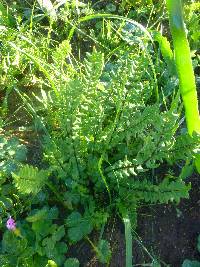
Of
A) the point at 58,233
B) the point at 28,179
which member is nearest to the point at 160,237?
the point at 58,233

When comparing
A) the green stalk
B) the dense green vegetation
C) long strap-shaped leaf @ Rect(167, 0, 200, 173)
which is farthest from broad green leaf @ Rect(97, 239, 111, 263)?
long strap-shaped leaf @ Rect(167, 0, 200, 173)

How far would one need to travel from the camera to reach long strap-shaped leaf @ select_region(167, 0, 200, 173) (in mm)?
1411

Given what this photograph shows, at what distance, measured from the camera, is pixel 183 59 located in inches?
56.7

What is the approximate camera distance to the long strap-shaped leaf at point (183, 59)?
4.63 feet

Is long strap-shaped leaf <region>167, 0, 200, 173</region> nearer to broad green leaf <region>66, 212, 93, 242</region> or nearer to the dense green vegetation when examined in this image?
the dense green vegetation

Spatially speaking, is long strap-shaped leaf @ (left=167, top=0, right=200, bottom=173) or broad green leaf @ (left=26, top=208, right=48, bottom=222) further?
broad green leaf @ (left=26, top=208, right=48, bottom=222)

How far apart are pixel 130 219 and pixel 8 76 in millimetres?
786

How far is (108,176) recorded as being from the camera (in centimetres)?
159

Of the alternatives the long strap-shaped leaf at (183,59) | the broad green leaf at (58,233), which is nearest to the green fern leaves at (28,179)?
the broad green leaf at (58,233)

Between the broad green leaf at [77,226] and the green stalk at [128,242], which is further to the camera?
the broad green leaf at [77,226]

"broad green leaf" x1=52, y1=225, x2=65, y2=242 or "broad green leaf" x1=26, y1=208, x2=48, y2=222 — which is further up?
"broad green leaf" x1=26, y1=208, x2=48, y2=222

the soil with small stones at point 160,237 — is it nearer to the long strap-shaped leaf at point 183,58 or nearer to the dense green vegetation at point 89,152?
the dense green vegetation at point 89,152

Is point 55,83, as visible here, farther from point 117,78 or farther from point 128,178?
point 128,178

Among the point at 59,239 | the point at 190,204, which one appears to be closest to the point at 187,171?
Answer: the point at 190,204
